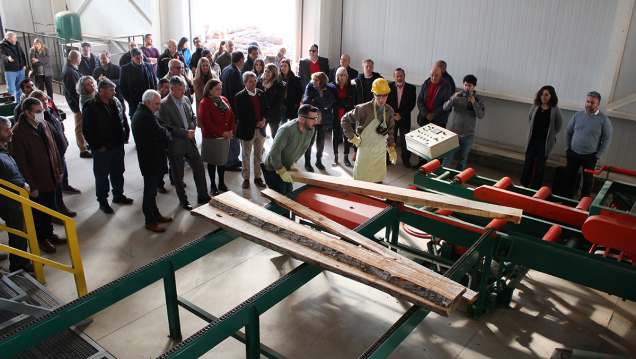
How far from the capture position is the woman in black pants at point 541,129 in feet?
21.1

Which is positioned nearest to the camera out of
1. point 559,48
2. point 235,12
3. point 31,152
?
point 31,152

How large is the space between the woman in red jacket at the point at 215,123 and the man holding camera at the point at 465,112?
325 centimetres

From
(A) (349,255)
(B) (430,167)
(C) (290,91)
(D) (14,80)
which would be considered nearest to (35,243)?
(A) (349,255)

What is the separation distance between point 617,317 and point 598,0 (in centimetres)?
470

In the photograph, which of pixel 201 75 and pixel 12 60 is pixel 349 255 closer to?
pixel 201 75

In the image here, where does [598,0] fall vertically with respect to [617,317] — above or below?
above

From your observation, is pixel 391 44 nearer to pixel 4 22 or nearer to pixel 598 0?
pixel 598 0

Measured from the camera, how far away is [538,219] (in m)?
4.00

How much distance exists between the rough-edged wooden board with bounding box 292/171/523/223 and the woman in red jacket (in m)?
1.86

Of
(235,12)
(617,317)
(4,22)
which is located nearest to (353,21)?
(235,12)

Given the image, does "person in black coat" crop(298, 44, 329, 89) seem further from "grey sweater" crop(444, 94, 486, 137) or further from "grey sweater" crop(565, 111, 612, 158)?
"grey sweater" crop(565, 111, 612, 158)

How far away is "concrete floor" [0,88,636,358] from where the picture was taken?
3.61 m

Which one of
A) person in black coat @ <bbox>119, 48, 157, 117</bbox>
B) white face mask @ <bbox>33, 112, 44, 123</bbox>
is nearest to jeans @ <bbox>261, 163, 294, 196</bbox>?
white face mask @ <bbox>33, 112, 44, 123</bbox>

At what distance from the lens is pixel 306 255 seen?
9.39 feet
